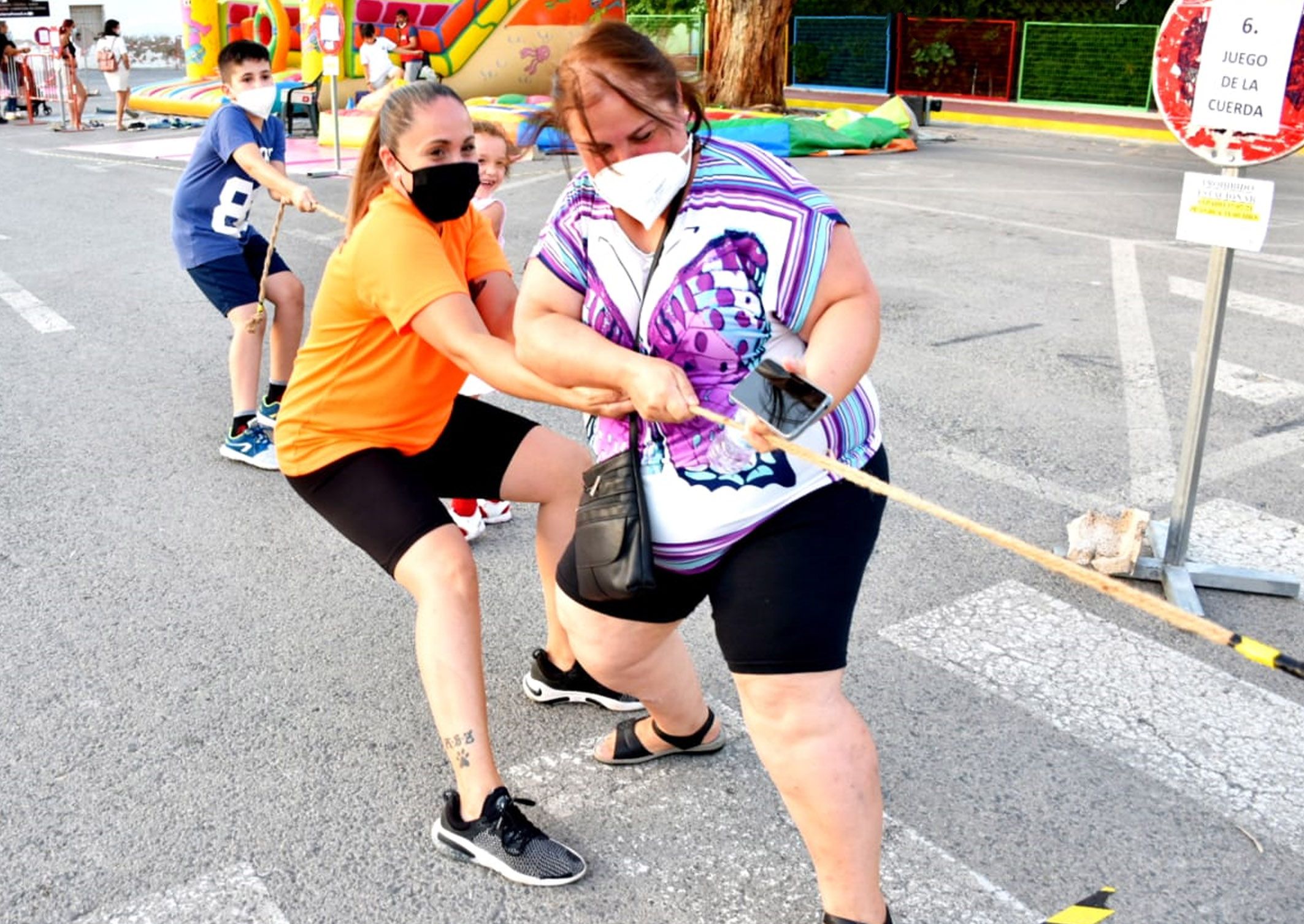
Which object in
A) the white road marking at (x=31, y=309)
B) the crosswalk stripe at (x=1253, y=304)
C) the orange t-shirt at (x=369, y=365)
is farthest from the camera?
the crosswalk stripe at (x=1253, y=304)

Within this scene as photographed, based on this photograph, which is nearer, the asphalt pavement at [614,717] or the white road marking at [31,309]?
the asphalt pavement at [614,717]

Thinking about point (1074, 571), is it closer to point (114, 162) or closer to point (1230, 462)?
point (1230, 462)

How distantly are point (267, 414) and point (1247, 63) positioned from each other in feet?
13.6

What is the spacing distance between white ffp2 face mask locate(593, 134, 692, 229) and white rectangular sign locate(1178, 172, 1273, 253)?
7.07 feet

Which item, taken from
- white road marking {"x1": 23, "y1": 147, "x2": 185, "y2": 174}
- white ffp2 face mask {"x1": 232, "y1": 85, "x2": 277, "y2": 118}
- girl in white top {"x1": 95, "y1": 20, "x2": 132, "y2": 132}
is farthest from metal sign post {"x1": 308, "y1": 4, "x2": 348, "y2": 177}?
white ffp2 face mask {"x1": 232, "y1": 85, "x2": 277, "y2": 118}

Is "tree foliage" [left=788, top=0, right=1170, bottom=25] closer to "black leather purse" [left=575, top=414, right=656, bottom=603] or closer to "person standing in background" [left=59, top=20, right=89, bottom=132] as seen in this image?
"person standing in background" [left=59, top=20, right=89, bottom=132]

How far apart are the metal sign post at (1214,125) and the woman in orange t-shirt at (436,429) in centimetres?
197

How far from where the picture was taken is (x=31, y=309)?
25.7 feet

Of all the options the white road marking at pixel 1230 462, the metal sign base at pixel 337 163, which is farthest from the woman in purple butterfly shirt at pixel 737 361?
the metal sign base at pixel 337 163

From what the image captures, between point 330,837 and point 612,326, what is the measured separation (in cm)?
138

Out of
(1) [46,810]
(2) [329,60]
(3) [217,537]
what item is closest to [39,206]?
(2) [329,60]

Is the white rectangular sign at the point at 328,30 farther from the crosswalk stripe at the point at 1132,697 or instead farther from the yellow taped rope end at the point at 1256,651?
the yellow taped rope end at the point at 1256,651

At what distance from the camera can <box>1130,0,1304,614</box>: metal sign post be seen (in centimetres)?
351

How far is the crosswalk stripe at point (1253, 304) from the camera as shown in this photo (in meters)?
7.55
